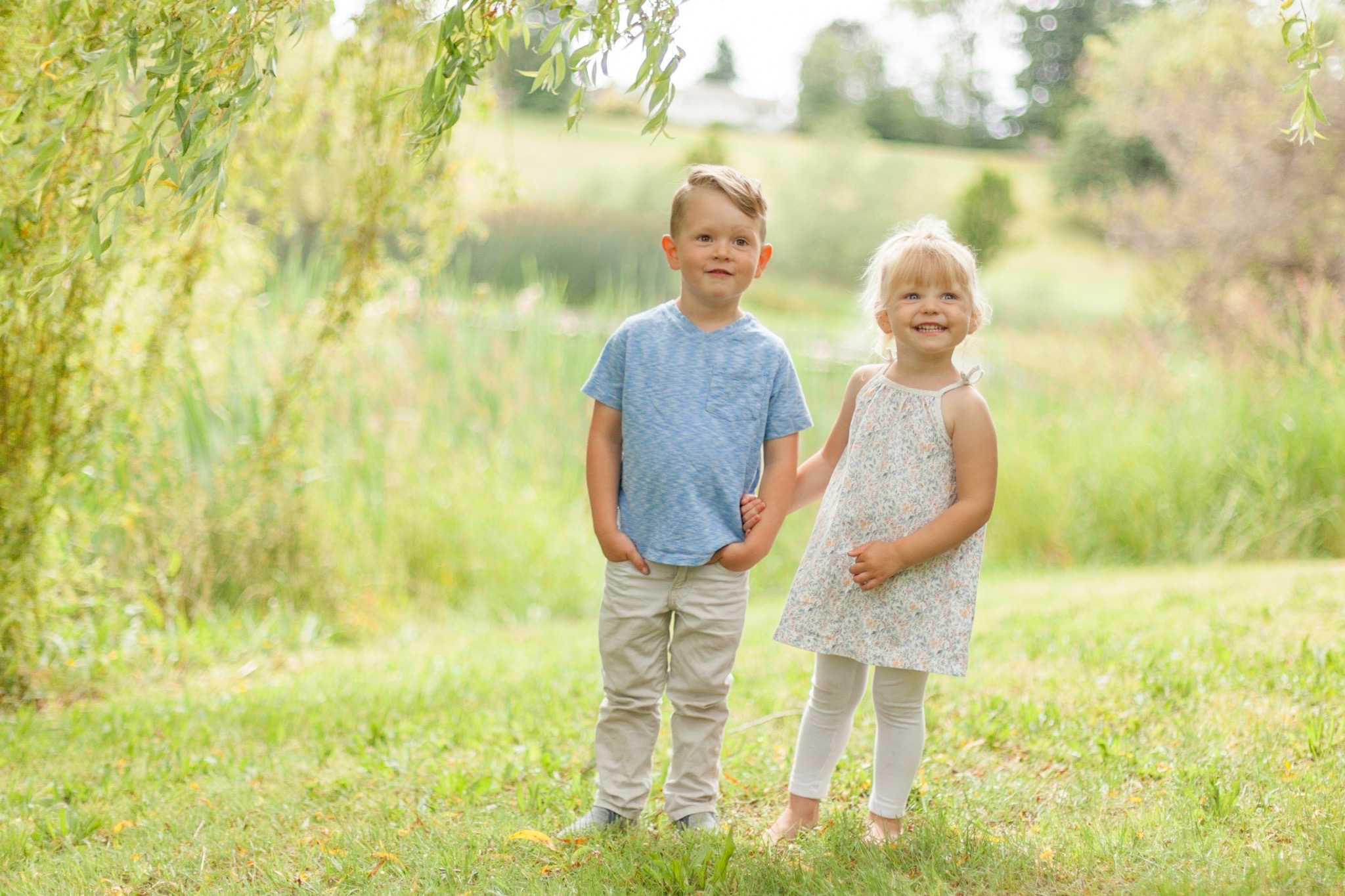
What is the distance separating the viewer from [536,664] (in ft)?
16.4

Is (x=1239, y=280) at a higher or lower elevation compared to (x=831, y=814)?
higher

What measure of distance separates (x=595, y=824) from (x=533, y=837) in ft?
0.51

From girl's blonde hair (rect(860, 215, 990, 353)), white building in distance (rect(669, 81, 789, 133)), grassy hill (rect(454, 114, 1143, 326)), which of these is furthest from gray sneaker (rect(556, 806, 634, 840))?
white building in distance (rect(669, 81, 789, 133))

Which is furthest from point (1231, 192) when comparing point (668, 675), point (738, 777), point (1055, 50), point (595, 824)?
point (1055, 50)

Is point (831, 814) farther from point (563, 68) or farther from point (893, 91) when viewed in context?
point (893, 91)

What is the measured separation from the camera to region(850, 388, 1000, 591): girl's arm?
2564 mm

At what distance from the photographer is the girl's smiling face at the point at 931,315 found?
8.64ft

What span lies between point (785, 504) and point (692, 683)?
48 cm

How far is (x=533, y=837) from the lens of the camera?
2762mm

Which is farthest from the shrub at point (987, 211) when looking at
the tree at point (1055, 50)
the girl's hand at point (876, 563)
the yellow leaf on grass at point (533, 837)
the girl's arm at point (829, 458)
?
the yellow leaf on grass at point (533, 837)

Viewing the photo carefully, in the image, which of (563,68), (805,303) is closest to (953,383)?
(563,68)

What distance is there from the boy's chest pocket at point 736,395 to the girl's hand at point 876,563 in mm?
416

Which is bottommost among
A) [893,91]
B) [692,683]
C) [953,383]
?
[692,683]

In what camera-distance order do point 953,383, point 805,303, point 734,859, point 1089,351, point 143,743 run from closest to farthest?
point 734,859, point 953,383, point 143,743, point 1089,351, point 805,303
